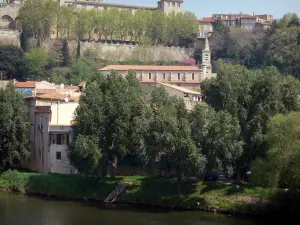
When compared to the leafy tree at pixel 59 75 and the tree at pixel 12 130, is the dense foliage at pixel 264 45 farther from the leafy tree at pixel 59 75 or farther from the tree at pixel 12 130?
the tree at pixel 12 130

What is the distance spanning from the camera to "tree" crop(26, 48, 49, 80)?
349 ft

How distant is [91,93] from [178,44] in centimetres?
8461

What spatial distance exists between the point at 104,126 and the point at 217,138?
8660 mm

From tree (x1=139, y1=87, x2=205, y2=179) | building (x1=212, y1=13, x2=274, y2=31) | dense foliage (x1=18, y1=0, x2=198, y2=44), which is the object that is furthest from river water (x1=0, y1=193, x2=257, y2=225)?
building (x1=212, y1=13, x2=274, y2=31)

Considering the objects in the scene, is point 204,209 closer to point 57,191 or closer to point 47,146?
point 57,191

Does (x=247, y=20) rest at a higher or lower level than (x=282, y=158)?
higher

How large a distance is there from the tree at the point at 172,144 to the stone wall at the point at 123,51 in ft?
248

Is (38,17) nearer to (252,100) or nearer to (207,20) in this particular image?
(207,20)

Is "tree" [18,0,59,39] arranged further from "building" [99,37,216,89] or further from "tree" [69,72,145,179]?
"tree" [69,72,145,179]

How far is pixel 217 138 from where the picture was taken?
44469 mm

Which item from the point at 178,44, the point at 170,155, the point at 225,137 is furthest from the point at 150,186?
the point at 178,44

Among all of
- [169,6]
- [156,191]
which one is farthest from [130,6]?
[156,191]

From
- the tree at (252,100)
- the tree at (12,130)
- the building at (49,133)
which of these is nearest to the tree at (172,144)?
the tree at (252,100)

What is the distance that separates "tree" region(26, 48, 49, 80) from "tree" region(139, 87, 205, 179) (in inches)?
2482
